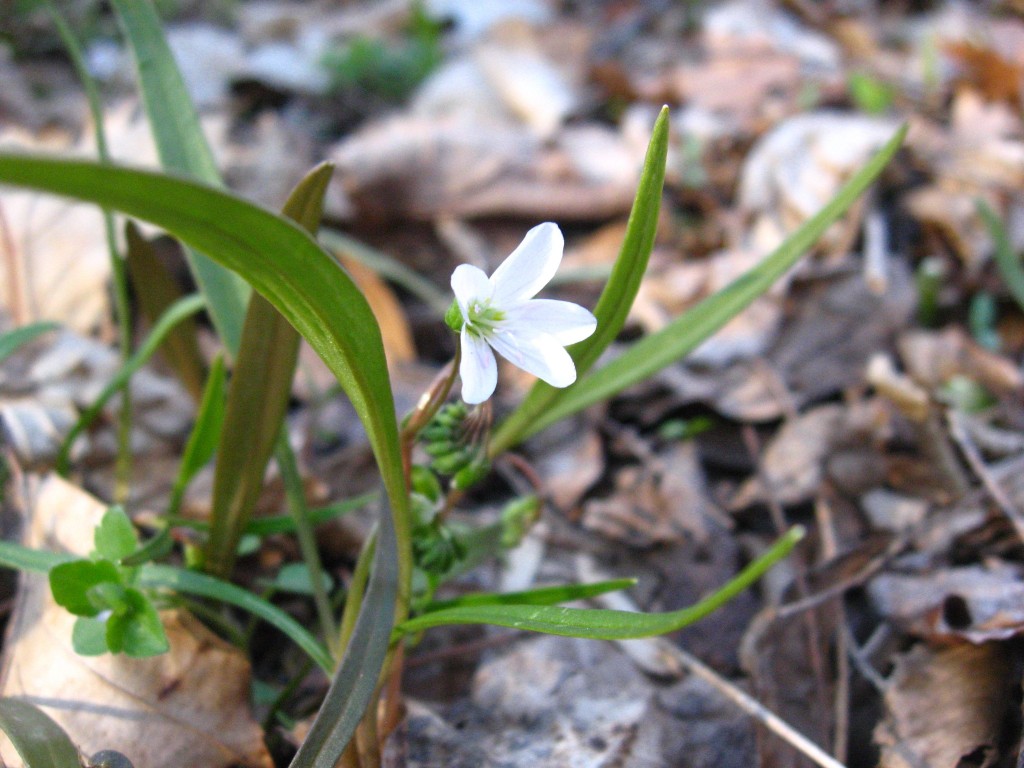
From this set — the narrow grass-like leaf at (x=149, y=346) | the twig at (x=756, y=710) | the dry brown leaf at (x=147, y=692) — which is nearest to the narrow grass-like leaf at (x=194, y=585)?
the dry brown leaf at (x=147, y=692)

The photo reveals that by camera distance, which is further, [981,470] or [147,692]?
[981,470]

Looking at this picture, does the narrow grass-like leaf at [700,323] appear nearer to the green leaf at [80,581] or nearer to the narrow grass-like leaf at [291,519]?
the narrow grass-like leaf at [291,519]

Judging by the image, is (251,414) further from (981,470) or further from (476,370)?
(981,470)

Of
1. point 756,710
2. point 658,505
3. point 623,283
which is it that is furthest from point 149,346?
point 756,710

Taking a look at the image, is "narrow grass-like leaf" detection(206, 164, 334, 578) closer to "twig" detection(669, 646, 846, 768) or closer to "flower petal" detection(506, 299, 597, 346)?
"flower petal" detection(506, 299, 597, 346)

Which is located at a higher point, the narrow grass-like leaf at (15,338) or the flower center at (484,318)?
the flower center at (484,318)

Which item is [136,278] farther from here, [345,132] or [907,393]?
[345,132]

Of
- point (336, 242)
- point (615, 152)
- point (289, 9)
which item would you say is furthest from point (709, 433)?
point (289, 9)
